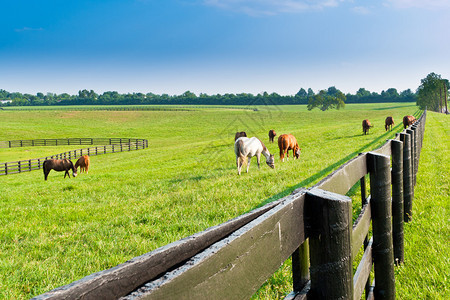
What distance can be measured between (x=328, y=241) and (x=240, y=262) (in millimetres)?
611

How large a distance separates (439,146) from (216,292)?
54.2 ft

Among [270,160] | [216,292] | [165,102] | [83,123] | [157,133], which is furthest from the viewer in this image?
[165,102]

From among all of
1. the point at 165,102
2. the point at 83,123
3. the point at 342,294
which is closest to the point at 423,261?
the point at 342,294

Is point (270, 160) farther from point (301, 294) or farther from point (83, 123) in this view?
point (83, 123)

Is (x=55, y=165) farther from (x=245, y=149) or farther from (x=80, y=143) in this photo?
(x=80, y=143)

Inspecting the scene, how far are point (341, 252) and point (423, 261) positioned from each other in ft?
9.81

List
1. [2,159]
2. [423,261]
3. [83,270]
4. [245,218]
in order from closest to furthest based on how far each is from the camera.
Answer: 1. [245,218]
2. [423,261]
3. [83,270]
4. [2,159]

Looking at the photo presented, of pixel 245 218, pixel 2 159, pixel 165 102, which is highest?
pixel 165 102

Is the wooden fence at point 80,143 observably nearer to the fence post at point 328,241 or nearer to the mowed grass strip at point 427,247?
the mowed grass strip at point 427,247

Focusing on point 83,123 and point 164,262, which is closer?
point 164,262

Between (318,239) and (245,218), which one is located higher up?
(245,218)

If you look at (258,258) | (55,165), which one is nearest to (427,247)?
(258,258)

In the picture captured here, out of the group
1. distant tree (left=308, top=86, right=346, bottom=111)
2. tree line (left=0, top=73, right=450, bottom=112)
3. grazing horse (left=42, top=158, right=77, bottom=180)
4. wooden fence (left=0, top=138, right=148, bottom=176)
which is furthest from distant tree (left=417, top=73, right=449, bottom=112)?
grazing horse (left=42, top=158, right=77, bottom=180)

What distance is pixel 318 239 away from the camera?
154 centimetres
